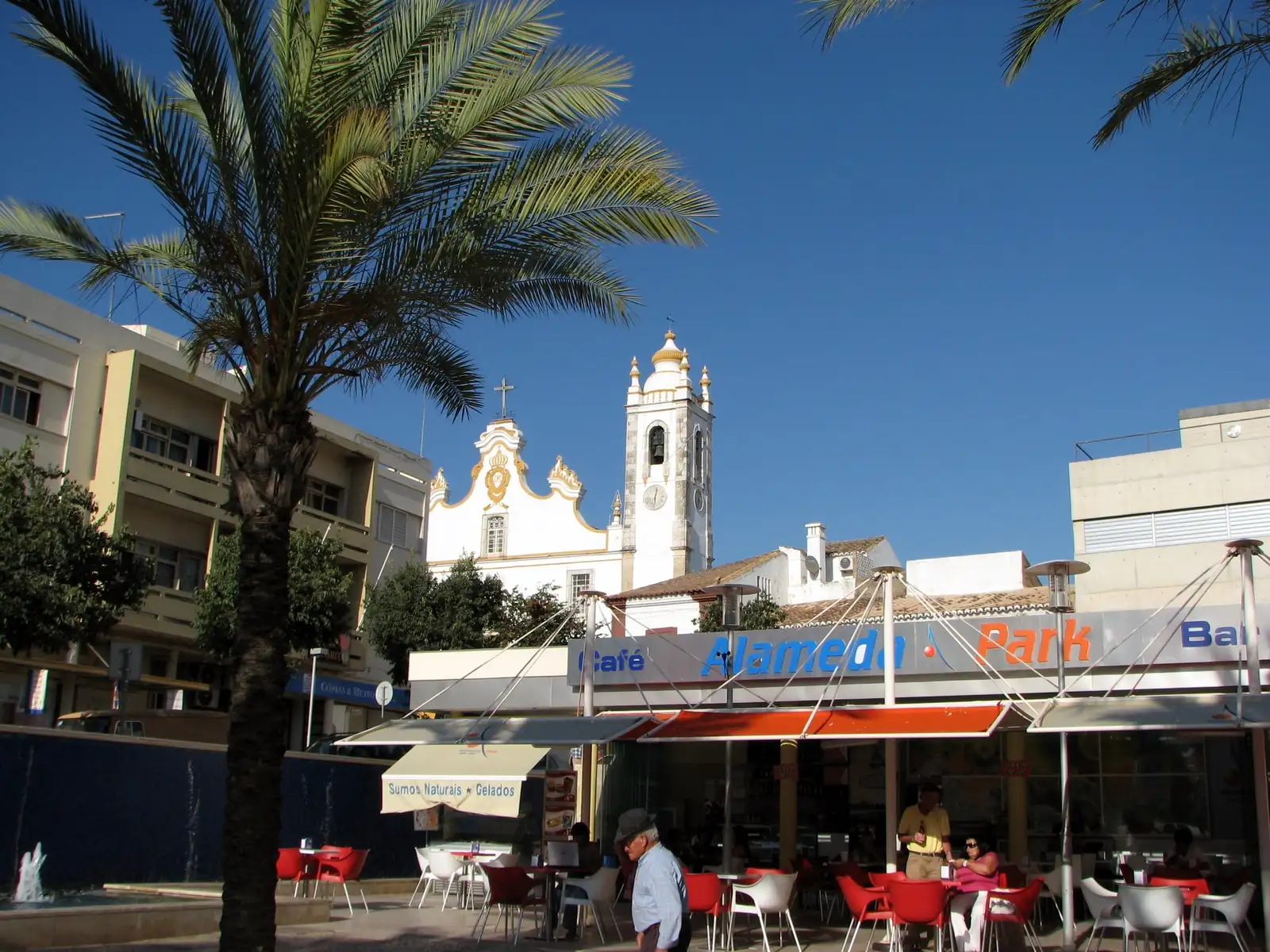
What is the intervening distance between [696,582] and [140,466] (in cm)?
2340

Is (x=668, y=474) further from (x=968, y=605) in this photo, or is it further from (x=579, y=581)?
(x=968, y=605)

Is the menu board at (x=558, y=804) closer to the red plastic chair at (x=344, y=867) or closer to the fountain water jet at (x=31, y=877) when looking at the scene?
the red plastic chair at (x=344, y=867)

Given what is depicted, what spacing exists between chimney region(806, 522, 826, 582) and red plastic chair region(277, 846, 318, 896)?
39896 mm

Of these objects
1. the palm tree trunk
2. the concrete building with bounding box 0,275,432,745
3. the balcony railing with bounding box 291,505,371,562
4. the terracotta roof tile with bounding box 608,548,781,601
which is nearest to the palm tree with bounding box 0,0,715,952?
the palm tree trunk

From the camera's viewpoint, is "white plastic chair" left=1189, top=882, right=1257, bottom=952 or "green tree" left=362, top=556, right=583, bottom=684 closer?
"white plastic chair" left=1189, top=882, right=1257, bottom=952

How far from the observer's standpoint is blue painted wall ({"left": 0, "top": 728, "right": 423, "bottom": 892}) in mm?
14422

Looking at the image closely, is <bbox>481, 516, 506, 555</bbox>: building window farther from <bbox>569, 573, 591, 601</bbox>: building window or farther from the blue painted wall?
the blue painted wall

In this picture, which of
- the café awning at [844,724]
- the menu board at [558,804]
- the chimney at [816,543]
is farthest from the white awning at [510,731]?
the chimney at [816,543]

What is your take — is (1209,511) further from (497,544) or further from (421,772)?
(497,544)

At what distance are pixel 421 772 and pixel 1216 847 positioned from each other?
11119mm

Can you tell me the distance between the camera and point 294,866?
15.1 metres

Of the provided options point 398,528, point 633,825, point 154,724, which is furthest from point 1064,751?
point 398,528

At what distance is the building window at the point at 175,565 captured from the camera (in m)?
30.2

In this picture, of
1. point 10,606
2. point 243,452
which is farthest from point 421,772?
point 10,606
